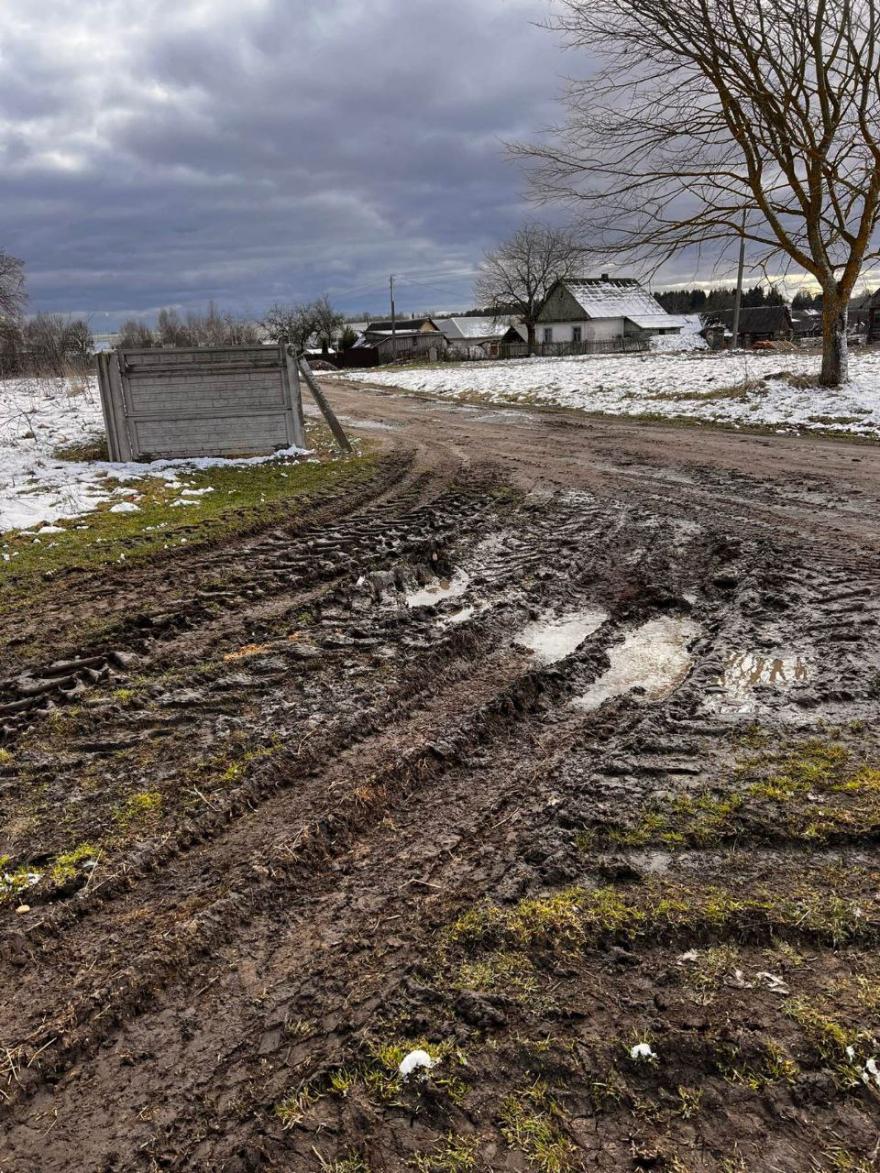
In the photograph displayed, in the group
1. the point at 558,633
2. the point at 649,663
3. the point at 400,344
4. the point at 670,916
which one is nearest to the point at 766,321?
the point at 400,344

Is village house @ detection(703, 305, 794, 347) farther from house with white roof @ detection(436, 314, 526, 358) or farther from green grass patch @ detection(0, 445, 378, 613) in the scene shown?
green grass patch @ detection(0, 445, 378, 613)

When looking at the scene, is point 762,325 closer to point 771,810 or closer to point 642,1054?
point 771,810

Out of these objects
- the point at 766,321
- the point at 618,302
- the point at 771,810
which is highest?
the point at 618,302

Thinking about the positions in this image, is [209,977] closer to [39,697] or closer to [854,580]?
[39,697]

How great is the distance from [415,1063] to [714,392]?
17.4 metres

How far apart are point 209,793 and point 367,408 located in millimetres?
18631

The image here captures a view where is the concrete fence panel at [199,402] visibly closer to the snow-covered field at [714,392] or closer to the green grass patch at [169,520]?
the green grass patch at [169,520]

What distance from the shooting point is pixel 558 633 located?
499cm

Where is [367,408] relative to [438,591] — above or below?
above

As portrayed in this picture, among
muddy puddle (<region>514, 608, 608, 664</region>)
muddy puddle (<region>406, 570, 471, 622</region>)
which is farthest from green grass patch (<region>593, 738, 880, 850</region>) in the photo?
muddy puddle (<region>406, 570, 471, 622</region>)

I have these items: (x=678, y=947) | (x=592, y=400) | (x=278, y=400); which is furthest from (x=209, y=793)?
(x=592, y=400)

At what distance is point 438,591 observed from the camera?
595 centimetres

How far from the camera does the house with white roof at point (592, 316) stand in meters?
61.6

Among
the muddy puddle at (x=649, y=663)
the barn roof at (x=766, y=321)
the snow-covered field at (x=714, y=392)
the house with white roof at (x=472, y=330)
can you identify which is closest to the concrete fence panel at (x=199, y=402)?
the snow-covered field at (x=714, y=392)
